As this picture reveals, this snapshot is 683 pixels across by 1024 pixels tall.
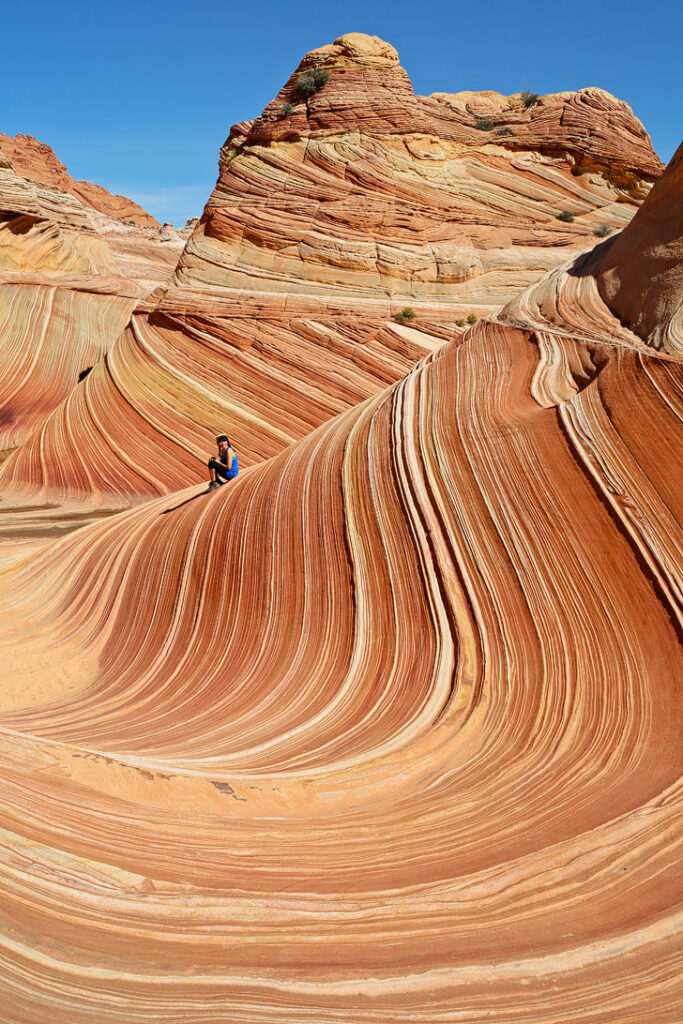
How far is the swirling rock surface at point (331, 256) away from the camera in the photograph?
54.6 ft

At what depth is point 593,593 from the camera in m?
4.97

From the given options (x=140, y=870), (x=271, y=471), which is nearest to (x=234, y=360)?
(x=271, y=471)

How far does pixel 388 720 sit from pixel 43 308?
2266 cm

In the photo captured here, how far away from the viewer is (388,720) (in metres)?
4.94

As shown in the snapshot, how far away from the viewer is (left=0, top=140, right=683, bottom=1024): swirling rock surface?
251cm

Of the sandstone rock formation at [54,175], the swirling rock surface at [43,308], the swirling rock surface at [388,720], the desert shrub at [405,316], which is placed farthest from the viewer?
the sandstone rock formation at [54,175]

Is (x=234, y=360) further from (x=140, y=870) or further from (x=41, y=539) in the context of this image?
(x=140, y=870)

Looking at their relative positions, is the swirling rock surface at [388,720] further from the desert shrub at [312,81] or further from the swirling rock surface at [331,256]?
the desert shrub at [312,81]

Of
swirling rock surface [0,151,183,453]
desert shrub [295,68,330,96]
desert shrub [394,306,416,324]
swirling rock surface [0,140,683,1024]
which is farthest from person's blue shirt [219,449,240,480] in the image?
desert shrub [295,68,330,96]

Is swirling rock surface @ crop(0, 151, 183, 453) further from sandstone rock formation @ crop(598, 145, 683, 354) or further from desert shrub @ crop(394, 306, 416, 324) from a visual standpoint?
sandstone rock formation @ crop(598, 145, 683, 354)

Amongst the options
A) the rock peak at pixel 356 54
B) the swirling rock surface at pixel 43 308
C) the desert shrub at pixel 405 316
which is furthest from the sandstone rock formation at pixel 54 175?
the desert shrub at pixel 405 316

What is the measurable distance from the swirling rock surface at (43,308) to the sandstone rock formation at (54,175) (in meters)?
44.7

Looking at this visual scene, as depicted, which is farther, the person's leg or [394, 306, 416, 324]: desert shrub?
[394, 306, 416, 324]: desert shrub

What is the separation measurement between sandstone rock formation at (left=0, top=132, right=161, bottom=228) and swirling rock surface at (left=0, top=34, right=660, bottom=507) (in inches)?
2075
